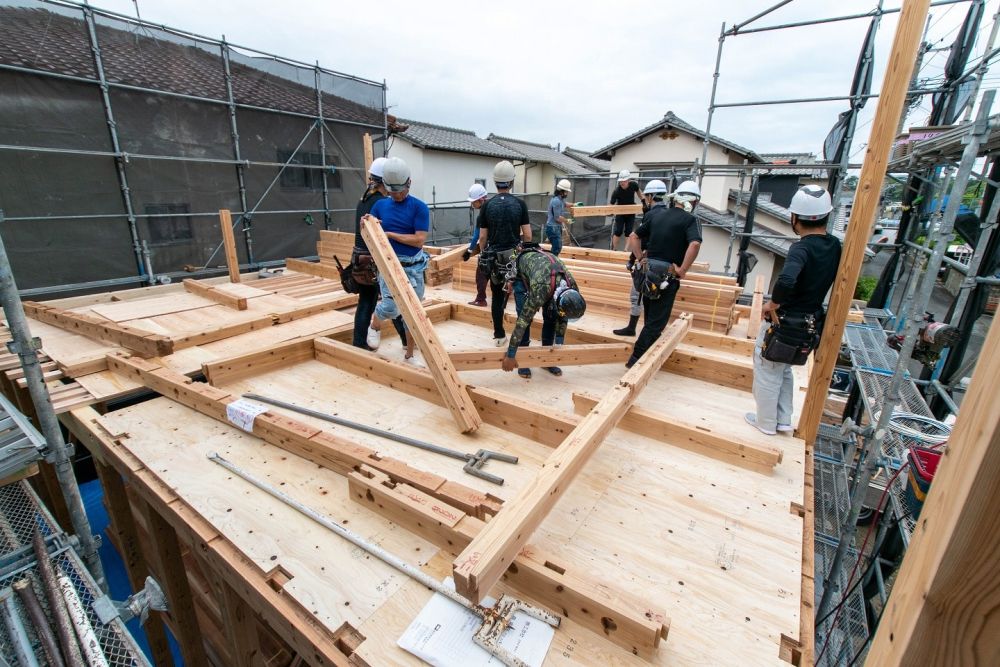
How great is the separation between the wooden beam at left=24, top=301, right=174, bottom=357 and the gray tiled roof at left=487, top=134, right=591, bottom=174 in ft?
64.7

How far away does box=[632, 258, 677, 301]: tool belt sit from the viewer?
159 inches

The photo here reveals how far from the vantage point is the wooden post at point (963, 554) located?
57 cm

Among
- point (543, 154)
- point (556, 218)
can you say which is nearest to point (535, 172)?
point (543, 154)

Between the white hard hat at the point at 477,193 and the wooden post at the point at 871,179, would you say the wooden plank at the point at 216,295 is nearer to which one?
the white hard hat at the point at 477,193

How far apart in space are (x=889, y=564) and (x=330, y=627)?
199 inches

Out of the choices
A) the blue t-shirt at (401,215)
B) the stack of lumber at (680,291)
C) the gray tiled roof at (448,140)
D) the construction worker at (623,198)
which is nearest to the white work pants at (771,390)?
the stack of lumber at (680,291)

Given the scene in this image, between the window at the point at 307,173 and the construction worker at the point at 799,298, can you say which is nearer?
the construction worker at the point at 799,298

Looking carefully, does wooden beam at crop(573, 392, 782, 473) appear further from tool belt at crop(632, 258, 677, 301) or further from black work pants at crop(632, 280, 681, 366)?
tool belt at crop(632, 258, 677, 301)

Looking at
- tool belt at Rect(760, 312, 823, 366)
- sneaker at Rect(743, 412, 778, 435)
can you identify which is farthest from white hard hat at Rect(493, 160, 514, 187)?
sneaker at Rect(743, 412, 778, 435)

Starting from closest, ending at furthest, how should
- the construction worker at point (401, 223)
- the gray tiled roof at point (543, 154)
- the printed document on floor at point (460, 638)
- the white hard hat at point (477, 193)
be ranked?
1. the printed document on floor at point (460, 638)
2. the construction worker at point (401, 223)
3. the white hard hat at point (477, 193)
4. the gray tiled roof at point (543, 154)

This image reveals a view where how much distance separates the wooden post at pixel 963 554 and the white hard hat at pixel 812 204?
2.61 m

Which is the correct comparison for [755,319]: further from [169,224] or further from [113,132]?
[113,132]

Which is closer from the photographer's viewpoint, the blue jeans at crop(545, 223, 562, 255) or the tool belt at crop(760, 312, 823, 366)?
the tool belt at crop(760, 312, 823, 366)

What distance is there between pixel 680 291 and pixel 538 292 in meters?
2.36
